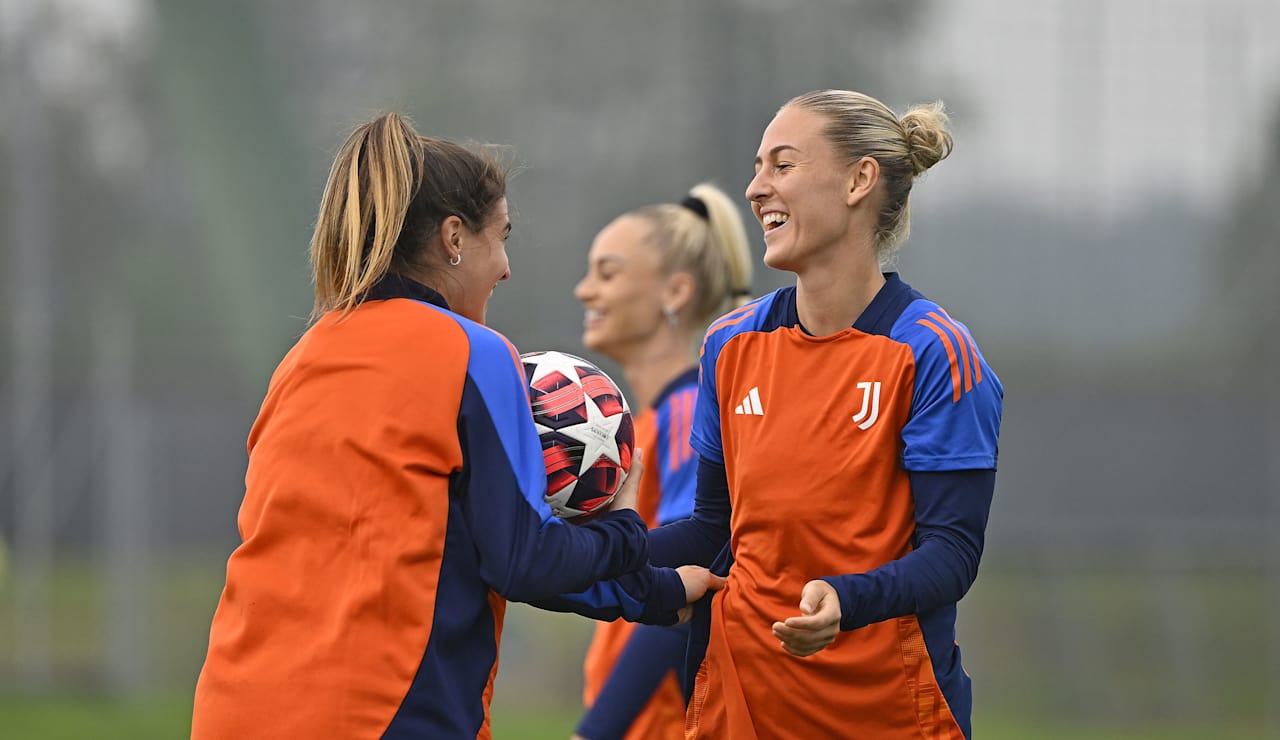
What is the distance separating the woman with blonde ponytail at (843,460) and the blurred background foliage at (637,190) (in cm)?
997

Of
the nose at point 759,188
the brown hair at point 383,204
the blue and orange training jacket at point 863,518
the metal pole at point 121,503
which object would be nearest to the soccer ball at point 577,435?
the blue and orange training jacket at point 863,518

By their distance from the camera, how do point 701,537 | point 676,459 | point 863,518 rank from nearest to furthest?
point 863,518 < point 701,537 < point 676,459

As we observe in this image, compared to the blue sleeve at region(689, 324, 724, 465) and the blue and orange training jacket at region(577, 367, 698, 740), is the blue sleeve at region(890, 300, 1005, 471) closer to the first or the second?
the blue sleeve at region(689, 324, 724, 465)

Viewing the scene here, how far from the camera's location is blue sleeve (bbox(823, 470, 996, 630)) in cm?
248

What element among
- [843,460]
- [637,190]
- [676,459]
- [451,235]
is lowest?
[637,190]

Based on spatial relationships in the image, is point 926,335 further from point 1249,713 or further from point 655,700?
point 1249,713

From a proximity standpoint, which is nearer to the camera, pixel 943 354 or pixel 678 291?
pixel 943 354

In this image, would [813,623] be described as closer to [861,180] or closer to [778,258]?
[778,258]

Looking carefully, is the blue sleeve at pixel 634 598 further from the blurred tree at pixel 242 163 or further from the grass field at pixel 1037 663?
the blurred tree at pixel 242 163

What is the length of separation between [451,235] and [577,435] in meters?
0.45

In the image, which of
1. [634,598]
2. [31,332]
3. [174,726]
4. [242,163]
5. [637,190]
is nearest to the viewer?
[634,598]

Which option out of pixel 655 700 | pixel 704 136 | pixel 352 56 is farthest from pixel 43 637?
pixel 655 700

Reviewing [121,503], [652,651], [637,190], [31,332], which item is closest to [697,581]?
[652,651]

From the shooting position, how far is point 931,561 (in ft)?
8.28
